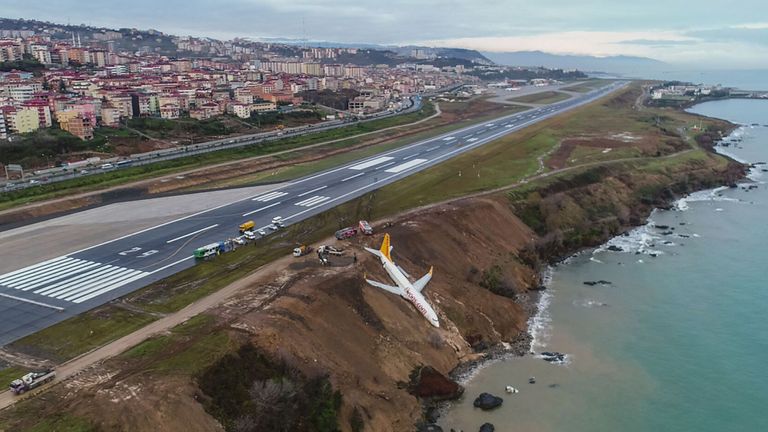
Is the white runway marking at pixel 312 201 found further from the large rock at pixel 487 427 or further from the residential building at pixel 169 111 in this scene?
the residential building at pixel 169 111

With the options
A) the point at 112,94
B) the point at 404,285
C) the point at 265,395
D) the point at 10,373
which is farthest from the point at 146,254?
the point at 112,94

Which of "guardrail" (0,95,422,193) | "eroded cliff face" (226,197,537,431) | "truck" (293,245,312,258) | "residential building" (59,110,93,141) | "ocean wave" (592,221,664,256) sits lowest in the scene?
"ocean wave" (592,221,664,256)

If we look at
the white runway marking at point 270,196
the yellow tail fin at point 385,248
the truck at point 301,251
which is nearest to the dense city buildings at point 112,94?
the white runway marking at point 270,196

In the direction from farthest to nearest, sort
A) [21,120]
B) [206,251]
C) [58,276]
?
[21,120] → [206,251] → [58,276]

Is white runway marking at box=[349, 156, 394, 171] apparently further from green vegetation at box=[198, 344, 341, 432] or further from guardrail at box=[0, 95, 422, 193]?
green vegetation at box=[198, 344, 341, 432]

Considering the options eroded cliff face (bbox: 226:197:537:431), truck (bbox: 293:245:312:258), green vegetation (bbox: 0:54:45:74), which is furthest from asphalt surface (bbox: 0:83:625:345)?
green vegetation (bbox: 0:54:45:74)

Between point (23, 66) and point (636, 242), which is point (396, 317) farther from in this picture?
point (23, 66)
